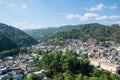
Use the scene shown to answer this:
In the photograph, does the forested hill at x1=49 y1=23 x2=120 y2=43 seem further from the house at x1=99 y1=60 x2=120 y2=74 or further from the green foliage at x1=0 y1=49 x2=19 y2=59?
the house at x1=99 y1=60 x2=120 y2=74

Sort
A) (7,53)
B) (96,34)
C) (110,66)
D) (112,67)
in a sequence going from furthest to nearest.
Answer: (96,34)
(7,53)
(110,66)
(112,67)

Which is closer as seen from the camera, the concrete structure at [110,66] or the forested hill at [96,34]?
the concrete structure at [110,66]

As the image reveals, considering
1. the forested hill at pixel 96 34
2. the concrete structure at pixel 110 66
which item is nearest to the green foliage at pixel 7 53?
the concrete structure at pixel 110 66

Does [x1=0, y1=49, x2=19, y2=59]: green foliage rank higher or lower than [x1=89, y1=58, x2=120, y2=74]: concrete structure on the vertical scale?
higher

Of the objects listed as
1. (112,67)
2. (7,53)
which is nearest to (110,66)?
(112,67)

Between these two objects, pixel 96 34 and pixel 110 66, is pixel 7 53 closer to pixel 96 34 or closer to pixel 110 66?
pixel 110 66

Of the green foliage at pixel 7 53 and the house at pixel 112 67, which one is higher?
the green foliage at pixel 7 53

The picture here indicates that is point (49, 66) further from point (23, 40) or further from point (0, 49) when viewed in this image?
point (23, 40)

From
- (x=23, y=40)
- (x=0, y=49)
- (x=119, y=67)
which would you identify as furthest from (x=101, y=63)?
(x=23, y=40)

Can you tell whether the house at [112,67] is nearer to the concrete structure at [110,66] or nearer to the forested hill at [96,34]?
the concrete structure at [110,66]

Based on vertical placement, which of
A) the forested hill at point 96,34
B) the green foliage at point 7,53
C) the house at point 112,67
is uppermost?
the forested hill at point 96,34

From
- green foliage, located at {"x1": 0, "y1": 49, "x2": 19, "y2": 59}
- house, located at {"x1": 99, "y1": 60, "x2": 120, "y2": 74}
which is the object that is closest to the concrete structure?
house, located at {"x1": 99, "y1": 60, "x2": 120, "y2": 74}
